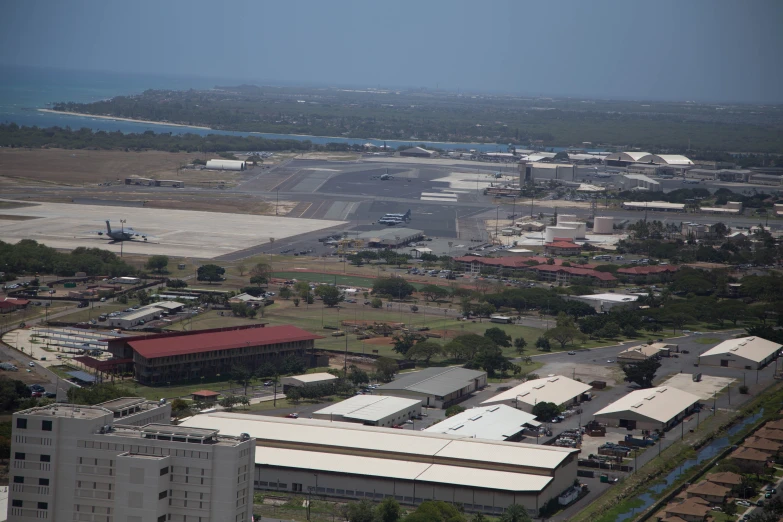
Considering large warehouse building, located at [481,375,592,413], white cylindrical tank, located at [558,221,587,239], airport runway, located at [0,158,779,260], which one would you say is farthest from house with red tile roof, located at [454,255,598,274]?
large warehouse building, located at [481,375,592,413]

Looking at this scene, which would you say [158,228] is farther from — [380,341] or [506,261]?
[380,341]

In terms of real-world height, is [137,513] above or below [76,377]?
above

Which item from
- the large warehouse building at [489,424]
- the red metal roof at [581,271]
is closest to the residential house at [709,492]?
the large warehouse building at [489,424]

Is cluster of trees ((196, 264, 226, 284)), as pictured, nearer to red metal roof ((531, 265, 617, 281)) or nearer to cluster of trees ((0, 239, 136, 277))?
cluster of trees ((0, 239, 136, 277))

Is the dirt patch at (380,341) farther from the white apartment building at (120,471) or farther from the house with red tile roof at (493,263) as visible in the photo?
the white apartment building at (120,471)

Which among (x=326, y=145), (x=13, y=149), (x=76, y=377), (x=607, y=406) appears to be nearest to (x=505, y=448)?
(x=607, y=406)

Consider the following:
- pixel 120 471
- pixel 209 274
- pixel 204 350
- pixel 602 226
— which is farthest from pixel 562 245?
pixel 120 471

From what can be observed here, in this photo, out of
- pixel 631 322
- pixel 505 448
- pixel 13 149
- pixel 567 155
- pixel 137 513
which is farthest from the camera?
pixel 567 155

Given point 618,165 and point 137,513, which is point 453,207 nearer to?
point 618,165
